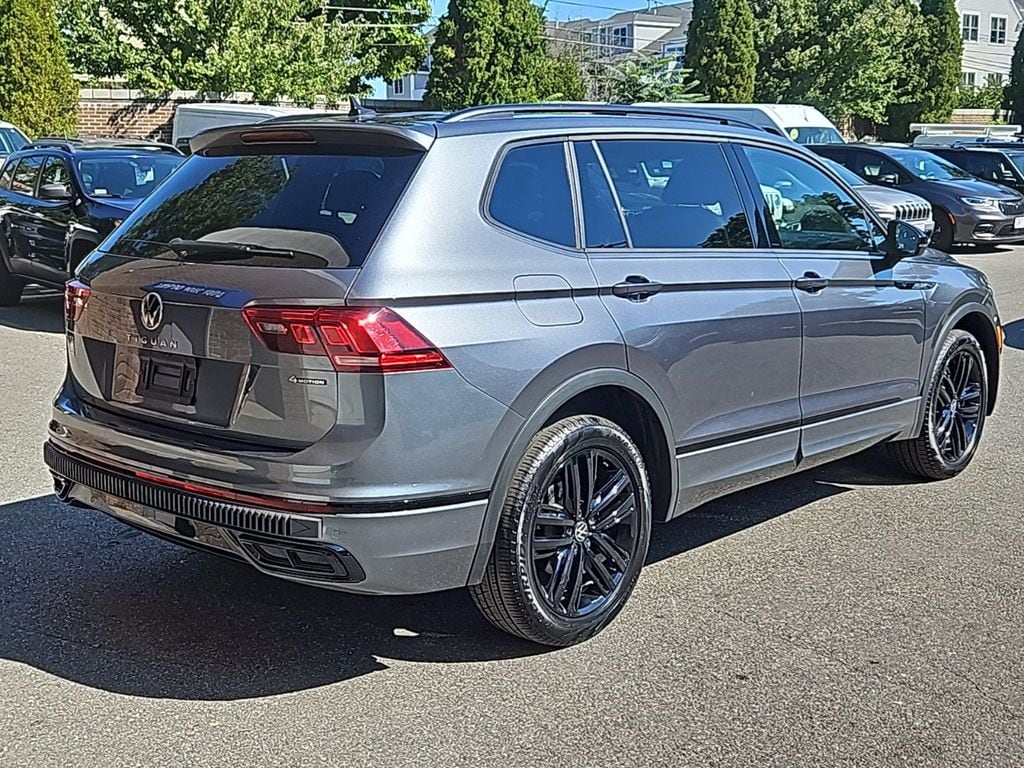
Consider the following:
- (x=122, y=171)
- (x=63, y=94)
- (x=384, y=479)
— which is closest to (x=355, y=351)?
(x=384, y=479)

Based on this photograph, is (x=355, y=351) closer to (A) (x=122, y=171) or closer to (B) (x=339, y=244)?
(B) (x=339, y=244)

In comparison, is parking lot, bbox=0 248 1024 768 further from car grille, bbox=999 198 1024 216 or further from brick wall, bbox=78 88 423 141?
brick wall, bbox=78 88 423 141

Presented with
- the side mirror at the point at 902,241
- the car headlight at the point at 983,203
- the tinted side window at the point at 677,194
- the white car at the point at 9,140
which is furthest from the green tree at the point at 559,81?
the tinted side window at the point at 677,194

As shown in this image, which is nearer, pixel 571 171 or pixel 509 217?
pixel 509 217

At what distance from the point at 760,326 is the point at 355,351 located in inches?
77.0

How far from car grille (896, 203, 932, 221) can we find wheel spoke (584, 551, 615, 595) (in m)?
12.9

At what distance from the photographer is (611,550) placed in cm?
449

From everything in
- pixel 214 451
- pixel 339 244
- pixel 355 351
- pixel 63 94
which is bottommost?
pixel 214 451

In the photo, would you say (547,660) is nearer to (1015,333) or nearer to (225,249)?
(225,249)

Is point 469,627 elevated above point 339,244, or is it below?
below

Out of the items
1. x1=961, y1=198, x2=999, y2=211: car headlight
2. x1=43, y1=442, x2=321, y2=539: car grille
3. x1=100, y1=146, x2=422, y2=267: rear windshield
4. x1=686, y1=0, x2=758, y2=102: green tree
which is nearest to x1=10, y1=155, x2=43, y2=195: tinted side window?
x1=100, y1=146, x2=422, y2=267: rear windshield

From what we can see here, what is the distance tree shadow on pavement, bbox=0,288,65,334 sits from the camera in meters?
11.6

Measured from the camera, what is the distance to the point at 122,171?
39.4 ft

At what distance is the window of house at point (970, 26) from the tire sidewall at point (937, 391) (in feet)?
198
